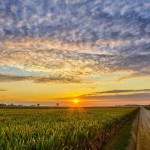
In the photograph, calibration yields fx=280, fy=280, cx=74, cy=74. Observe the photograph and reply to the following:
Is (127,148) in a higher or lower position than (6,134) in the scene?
lower

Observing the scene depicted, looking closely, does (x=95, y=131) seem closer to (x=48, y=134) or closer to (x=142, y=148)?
(x=142, y=148)

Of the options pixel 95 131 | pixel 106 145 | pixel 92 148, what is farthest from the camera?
pixel 106 145

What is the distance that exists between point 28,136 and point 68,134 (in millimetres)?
2332

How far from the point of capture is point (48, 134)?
10.3 metres

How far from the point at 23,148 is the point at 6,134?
3.01 m

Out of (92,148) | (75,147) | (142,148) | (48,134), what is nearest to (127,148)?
(142,148)

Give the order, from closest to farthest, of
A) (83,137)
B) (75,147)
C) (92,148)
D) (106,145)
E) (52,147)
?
(52,147) → (75,147) → (83,137) → (92,148) → (106,145)

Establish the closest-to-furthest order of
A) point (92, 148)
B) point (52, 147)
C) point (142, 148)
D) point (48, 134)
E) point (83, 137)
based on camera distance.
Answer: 1. point (52, 147)
2. point (48, 134)
3. point (83, 137)
4. point (92, 148)
5. point (142, 148)

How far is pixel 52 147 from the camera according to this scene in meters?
8.66

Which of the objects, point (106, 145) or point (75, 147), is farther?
point (106, 145)

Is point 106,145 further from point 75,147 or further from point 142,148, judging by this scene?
point 75,147

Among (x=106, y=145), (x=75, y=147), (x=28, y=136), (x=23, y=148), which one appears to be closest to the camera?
(x=23, y=148)

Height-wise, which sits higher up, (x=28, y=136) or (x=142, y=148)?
(x=28, y=136)

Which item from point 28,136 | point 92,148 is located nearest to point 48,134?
point 28,136
